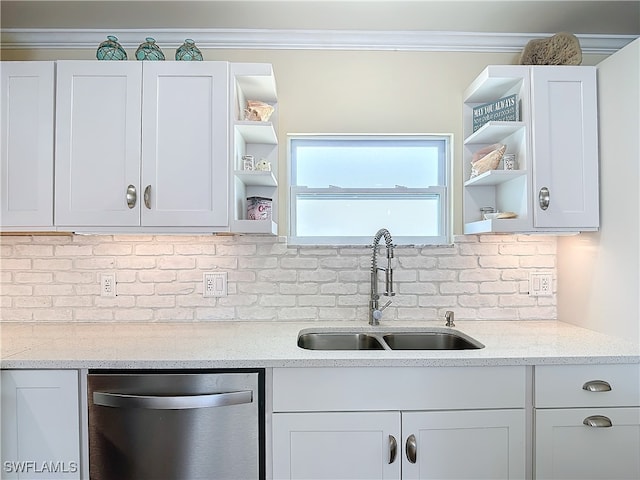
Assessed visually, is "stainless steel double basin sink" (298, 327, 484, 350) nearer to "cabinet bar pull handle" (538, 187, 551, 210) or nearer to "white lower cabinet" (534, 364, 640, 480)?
"white lower cabinet" (534, 364, 640, 480)

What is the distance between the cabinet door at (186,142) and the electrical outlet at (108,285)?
548 millimetres

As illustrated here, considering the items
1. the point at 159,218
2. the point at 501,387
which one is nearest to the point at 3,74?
the point at 159,218

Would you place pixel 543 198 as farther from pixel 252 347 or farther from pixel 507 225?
pixel 252 347

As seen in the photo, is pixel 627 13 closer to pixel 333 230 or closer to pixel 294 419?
pixel 333 230

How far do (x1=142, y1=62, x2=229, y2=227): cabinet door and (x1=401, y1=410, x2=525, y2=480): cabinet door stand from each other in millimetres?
1148

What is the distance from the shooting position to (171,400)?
1.31 m

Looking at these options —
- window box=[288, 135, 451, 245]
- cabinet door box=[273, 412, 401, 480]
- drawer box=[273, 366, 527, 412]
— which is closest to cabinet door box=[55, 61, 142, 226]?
window box=[288, 135, 451, 245]

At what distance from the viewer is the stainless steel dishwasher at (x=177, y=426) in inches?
52.0

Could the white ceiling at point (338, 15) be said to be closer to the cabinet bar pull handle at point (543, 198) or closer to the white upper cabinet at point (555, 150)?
the white upper cabinet at point (555, 150)

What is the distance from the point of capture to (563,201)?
5.57 feet

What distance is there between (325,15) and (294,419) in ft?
5.96

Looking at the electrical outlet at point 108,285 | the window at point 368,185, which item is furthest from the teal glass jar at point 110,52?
the electrical outlet at point 108,285

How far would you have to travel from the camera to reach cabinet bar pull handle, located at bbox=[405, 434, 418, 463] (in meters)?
1.33

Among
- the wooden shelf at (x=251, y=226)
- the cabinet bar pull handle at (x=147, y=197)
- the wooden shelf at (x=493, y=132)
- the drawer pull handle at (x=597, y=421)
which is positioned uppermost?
the wooden shelf at (x=493, y=132)
